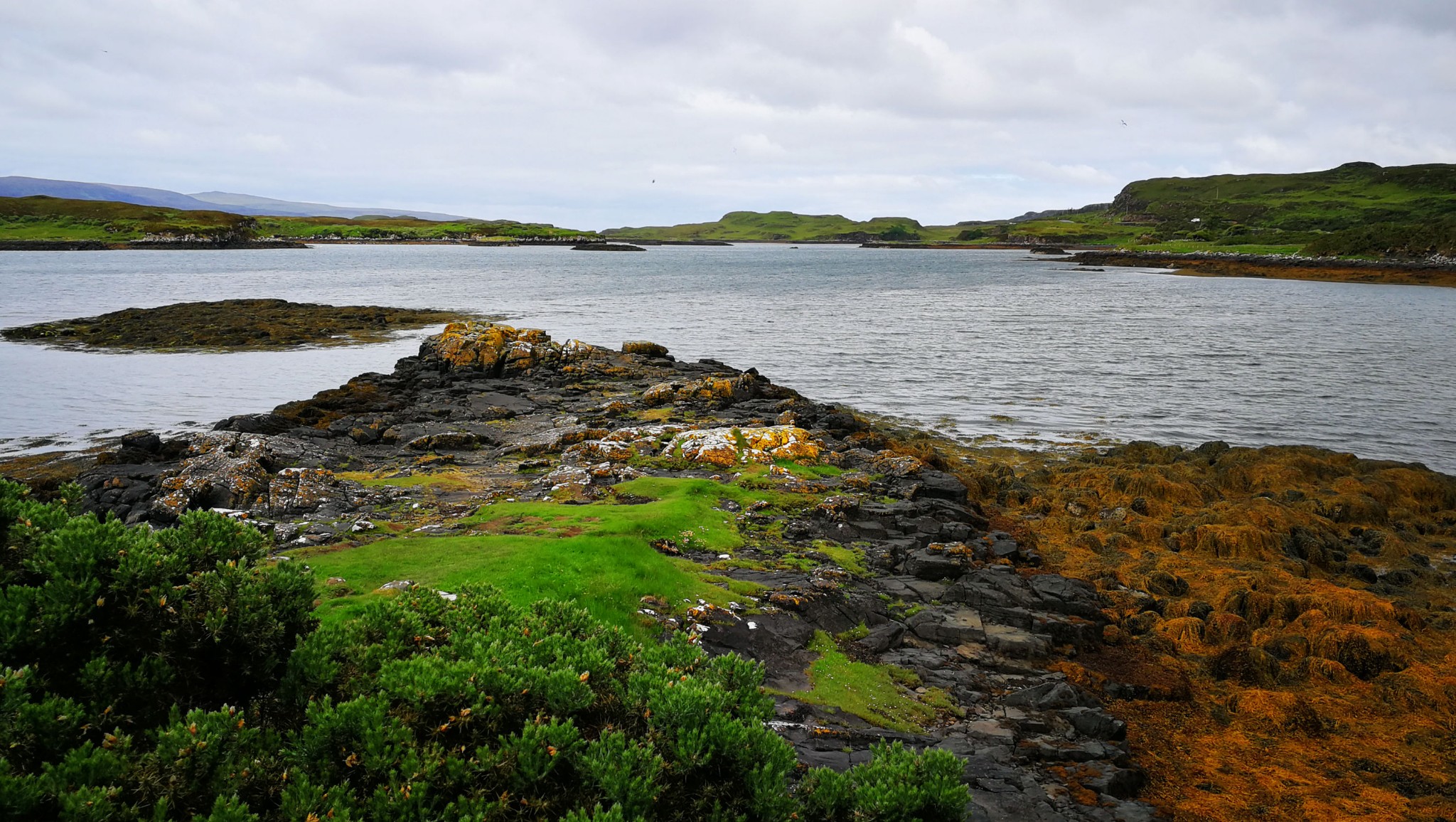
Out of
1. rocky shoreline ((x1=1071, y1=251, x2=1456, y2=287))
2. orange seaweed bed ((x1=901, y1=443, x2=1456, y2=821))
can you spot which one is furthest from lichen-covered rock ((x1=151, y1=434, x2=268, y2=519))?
rocky shoreline ((x1=1071, y1=251, x2=1456, y2=287))

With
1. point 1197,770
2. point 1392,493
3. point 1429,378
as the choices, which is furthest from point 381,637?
point 1429,378

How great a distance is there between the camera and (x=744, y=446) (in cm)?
2417

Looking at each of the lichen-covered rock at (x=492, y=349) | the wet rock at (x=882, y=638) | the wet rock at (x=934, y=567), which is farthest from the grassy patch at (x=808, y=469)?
the lichen-covered rock at (x=492, y=349)

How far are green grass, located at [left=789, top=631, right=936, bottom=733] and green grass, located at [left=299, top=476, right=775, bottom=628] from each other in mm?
2152

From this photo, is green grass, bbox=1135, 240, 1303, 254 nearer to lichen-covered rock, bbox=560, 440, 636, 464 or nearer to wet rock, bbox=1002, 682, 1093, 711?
lichen-covered rock, bbox=560, 440, 636, 464

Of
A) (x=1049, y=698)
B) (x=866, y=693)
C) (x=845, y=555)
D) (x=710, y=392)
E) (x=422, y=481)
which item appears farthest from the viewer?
(x=710, y=392)

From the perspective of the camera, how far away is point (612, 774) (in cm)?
573

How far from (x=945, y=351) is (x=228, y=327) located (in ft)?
172

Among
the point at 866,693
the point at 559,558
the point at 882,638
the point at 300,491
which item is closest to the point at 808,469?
the point at 882,638

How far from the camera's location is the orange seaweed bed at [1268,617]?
10.6m

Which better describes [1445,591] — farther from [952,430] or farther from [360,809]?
[360,809]

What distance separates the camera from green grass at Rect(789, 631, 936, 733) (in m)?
10.8

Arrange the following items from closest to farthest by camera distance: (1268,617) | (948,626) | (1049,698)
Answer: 1. (1049,698)
2. (948,626)
3. (1268,617)

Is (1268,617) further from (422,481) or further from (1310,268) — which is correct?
(1310,268)
